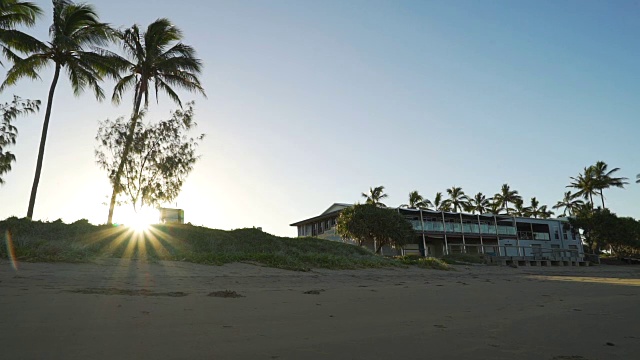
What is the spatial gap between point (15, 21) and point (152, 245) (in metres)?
13.8

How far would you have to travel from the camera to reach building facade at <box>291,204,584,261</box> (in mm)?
36844

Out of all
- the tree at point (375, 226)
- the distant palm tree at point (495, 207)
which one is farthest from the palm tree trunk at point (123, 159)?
the distant palm tree at point (495, 207)

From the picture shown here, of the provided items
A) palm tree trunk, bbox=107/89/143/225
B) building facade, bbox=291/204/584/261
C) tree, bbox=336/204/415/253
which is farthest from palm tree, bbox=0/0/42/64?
building facade, bbox=291/204/584/261

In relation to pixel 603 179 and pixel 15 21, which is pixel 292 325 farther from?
pixel 603 179

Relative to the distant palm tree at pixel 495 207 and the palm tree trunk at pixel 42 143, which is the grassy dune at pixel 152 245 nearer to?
the palm tree trunk at pixel 42 143

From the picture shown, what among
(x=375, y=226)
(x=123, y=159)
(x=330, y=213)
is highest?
(x=123, y=159)

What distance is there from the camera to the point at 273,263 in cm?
1152

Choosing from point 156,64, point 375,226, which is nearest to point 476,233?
point 375,226

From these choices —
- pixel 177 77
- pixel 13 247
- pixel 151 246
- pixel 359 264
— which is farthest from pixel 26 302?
pixel 177 77

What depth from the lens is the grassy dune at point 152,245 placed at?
29.3 ft

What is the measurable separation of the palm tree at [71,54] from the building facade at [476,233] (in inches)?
860

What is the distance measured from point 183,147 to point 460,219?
27577 mm

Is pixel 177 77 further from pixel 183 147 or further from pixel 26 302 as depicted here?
pixel 26 302

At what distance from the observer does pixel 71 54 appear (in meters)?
19.8
